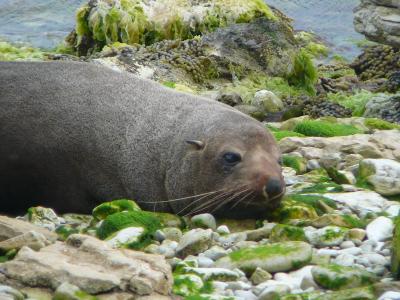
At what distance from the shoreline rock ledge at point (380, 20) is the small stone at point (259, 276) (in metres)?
9.33

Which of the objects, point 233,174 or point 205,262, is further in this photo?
point 233,174

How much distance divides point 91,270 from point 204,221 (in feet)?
8.78

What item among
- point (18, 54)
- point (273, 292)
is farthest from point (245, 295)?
point (18, 54)

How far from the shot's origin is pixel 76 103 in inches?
391

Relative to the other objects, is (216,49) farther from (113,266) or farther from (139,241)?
(113,266)

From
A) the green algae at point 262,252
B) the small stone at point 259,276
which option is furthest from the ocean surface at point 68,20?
the small stone at point 259,276

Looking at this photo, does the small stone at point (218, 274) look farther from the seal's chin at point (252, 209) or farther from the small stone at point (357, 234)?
the seal's chin at point (252, 209)

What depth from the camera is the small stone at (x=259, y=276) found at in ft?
21.3

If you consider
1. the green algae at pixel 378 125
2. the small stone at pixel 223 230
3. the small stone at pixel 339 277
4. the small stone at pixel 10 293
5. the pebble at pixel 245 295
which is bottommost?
the green algae at pixel 378 125

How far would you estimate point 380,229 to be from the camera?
753cm

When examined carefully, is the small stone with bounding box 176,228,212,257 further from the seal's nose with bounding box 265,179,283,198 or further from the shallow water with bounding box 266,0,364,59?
the shallow water with bounding box 266,0,364,59

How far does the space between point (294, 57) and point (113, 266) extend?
44.5 ft

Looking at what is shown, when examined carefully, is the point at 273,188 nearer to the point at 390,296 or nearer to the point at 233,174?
the point at 233,174

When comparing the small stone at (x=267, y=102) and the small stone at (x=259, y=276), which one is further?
the small stone at (x=267, y=102)
